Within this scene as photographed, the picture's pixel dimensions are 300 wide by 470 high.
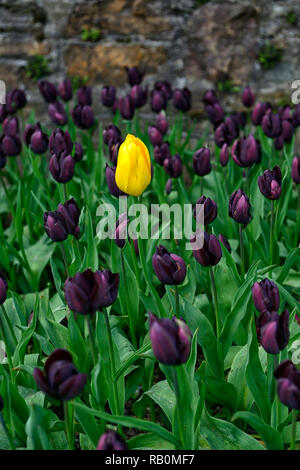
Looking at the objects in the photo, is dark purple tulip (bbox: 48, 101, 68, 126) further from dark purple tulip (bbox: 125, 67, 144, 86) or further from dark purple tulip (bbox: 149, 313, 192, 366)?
dark purple tulip (bbox: 149, 313, 192, 366)

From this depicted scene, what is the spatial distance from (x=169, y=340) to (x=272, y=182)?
0.73m

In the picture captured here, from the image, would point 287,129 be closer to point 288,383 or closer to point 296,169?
point 296,169

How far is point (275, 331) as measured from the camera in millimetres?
1050

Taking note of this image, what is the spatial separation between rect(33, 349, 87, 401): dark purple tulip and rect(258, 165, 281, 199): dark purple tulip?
79 centimetres

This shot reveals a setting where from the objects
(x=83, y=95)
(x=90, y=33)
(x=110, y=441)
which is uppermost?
(x=90, y=33)

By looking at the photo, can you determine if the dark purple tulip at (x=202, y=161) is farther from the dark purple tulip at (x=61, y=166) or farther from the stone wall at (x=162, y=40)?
the stone wall at (x=162, y=40)

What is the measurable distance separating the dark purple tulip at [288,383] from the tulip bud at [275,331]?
2.5 inches

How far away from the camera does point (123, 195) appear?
1630mm

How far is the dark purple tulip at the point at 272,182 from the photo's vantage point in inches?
61.7

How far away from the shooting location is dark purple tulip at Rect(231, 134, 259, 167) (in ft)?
5.87

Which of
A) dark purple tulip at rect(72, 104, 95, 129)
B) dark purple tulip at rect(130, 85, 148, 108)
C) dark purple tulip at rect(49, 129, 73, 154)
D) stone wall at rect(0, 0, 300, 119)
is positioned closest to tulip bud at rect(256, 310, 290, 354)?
dark purple tulip at rect(49, 129, 73, 154)

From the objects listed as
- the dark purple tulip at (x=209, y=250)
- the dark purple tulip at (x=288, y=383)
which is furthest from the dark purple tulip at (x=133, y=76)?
the dark purple tulip at (x=288, y=383)

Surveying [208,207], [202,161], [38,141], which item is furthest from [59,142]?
[208,207]

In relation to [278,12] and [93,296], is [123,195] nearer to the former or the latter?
[93,296]
